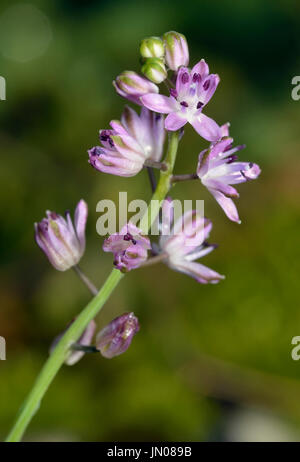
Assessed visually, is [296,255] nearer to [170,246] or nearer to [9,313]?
[9,313]

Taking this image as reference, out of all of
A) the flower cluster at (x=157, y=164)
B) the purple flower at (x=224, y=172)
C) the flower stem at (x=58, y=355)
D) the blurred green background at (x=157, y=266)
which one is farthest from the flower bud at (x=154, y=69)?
the blurred green background at (x=157, y=266)

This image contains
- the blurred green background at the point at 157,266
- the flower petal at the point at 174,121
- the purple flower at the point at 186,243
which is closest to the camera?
the flower petal at the point at 174,121

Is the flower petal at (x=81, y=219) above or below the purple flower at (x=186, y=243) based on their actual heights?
above

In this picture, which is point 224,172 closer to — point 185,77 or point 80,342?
point 185,77

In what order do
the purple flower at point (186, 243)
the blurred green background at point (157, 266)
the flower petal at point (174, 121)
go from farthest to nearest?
1. the blurred green background at point (157, 266)
2. the purple flower at point (186, 243)
3. the flower petal at point (174, 121)

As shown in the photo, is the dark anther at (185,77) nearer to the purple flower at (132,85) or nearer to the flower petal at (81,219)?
the purple flower at (132,85)

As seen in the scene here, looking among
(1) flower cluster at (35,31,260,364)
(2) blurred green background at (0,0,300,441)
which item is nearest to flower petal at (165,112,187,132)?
(1) flower cluster at (35,31,260,364)
